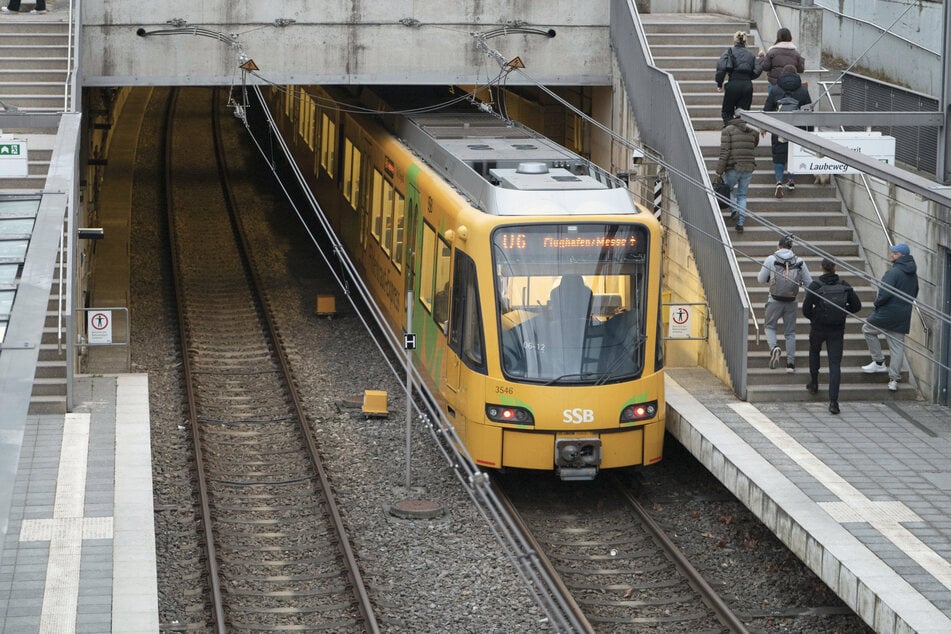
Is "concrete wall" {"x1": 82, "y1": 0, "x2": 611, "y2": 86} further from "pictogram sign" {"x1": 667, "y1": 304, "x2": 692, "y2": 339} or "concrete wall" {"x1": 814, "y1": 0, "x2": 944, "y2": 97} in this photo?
"pictogram sign" {"x1": 667, "y1": 304, "x2": 692, "y2": 339}

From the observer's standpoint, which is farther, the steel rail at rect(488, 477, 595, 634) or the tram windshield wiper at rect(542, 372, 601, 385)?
the tram windshield wiper at rect(542, 372, 601, 385)

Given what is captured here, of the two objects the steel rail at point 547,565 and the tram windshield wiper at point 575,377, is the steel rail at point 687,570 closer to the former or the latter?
the steel rail at point 547,565

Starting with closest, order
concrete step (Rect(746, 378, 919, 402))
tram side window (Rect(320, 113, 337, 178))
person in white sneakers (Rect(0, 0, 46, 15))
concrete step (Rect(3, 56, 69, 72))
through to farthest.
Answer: concrete step (Rect(746, 378, 919, 402))
concrete step (Rect(3, 56, 69, 72))
person in white sneakers (Rect(0, 0, 46, 15))
tram side window (Rect(320, 113, 337, 178))

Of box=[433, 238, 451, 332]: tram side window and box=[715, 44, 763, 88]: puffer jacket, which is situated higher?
box=[715, 44, 763, 88]: puffer jacket

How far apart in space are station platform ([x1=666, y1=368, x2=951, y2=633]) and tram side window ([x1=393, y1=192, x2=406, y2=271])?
12.2 feet

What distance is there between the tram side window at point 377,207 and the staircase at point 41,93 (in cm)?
439

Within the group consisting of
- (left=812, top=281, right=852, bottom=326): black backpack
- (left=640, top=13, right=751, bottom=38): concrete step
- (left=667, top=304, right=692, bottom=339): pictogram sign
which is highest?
(left=640, top=13, right=751, bottom=38): concrete step

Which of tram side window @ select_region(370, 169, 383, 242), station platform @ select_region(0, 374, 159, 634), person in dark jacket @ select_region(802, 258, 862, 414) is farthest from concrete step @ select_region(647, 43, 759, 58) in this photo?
station platform @ select_region(0, 374, 159, 634)

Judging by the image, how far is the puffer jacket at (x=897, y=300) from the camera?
16.8 metres

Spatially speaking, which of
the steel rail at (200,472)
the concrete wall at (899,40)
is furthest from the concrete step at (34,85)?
the concrete wall at (899,40)

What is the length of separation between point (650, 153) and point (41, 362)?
29.2ft

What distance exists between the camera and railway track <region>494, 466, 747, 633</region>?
42.0 feet

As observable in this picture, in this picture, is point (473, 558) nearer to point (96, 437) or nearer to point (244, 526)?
point (244, 526)

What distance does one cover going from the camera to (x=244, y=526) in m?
15.0
